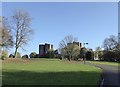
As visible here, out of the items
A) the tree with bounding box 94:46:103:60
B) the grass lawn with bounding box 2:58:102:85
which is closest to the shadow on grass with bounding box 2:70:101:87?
the grass lawn with bounding box 2:58:102:85

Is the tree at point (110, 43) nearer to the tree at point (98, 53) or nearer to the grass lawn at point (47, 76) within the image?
the tree at point (98, 53)

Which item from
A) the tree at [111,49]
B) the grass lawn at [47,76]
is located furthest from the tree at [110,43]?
the grass lawn at [47,76]

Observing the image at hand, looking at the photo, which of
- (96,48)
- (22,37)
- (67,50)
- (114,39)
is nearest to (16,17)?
(22,37)

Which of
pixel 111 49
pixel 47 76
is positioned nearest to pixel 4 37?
pixel 47 76

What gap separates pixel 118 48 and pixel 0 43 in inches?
3066

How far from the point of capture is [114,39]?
145000 mm

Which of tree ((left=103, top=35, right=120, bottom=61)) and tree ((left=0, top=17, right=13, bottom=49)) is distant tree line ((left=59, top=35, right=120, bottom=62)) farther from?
tree ((left=0, top=17, right=13, bottom=49))

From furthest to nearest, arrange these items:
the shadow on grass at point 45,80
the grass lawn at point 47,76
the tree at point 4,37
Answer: the tree at point 4,37 < the grass lawn at point 47,76 < the shadow on grass at point 45,80

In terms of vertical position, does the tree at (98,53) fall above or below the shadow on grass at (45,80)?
above

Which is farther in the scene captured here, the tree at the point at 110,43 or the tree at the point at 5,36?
the tree at the point at 110,43

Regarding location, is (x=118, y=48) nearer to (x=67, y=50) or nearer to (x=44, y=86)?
(x=67, y=50)

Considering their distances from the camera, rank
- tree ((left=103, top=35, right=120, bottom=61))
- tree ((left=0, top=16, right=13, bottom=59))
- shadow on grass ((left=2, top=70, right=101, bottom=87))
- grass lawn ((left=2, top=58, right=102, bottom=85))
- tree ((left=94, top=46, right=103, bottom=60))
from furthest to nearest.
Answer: tree ((left=94, top=46, right=103, bottom=60))
tree ((left=103, top=35, right=120, bottom=61))
tree ((left=0, top=16, right=13, bottom=59))
grass lawn ((left=2, top=58, right=102, bottom=85))
shadow on grass ((left=2, top=70, right=101, bottom=87))

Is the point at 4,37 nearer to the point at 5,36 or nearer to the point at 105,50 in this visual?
the point at 5,36

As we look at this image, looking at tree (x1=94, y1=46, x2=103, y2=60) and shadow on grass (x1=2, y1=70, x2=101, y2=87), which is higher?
tree (x1=94, y1=46, x2=103, y2=60)
